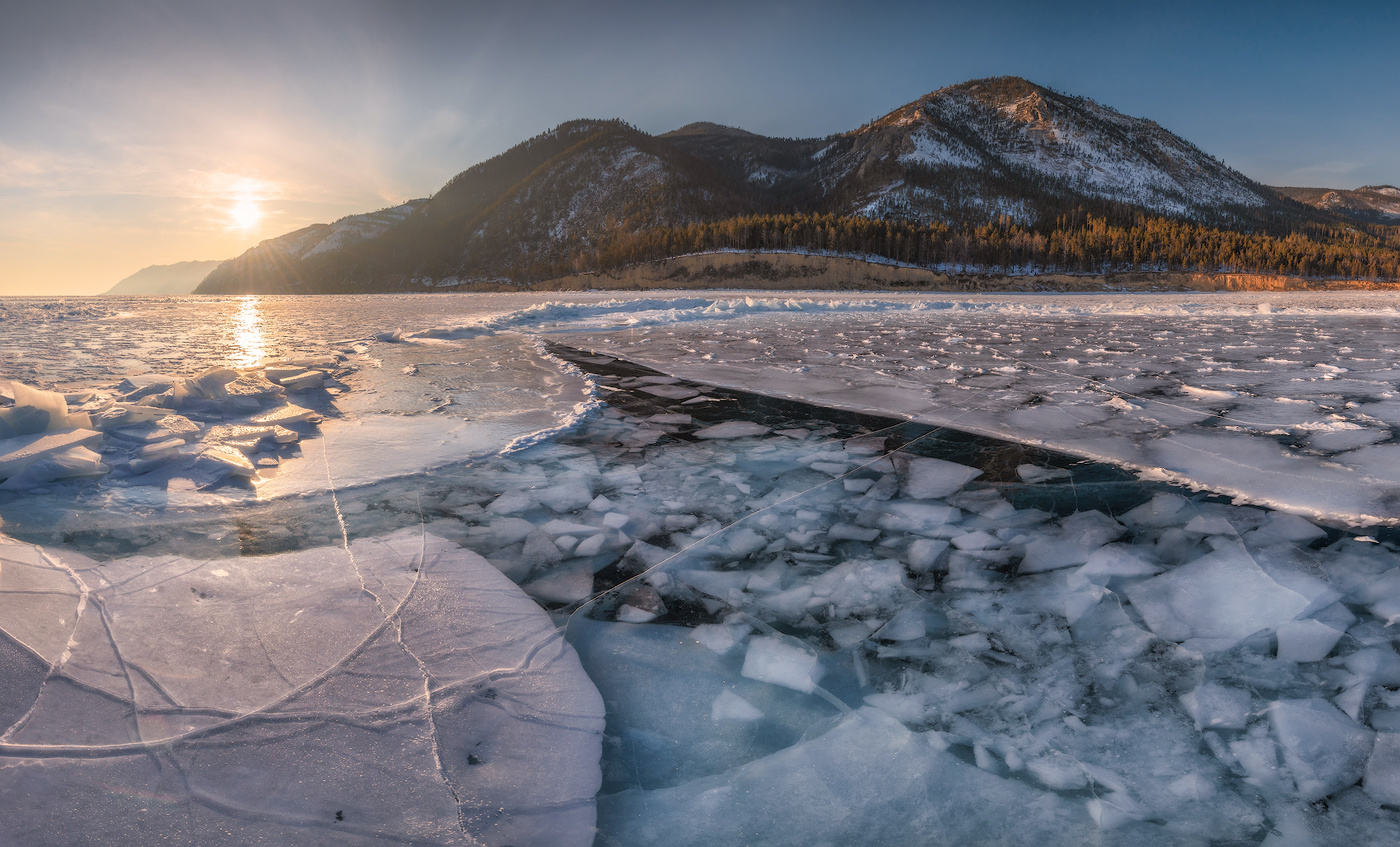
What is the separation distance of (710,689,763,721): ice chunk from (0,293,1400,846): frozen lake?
1 centimetres

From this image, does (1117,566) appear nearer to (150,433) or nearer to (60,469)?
(60,469)

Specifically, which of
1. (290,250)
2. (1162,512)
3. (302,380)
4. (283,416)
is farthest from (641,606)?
(290,250)

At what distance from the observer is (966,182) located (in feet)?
383

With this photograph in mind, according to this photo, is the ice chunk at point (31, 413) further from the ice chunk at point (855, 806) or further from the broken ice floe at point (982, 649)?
the ice chunk at point (855, 806)

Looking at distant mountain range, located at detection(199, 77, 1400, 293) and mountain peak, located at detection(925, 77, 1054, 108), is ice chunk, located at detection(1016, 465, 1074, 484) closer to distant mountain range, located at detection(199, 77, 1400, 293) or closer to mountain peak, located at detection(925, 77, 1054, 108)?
distant mountain range, located at detection(199, 77, 1400, 293)

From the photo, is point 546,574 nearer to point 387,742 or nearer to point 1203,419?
point 387,742

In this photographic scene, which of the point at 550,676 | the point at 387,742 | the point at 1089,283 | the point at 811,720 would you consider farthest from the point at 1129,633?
the point at 1089,283

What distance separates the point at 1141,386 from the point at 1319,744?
536 cm

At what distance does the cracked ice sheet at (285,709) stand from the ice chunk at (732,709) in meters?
0.32

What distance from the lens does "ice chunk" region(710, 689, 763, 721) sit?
1644mm

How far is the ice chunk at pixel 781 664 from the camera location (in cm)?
178

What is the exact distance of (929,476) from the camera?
3.43 m

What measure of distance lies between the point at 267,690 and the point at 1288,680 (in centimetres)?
278

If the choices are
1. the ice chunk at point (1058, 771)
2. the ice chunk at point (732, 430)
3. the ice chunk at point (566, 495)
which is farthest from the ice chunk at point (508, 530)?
the ice chunk at point (1058, 771)
